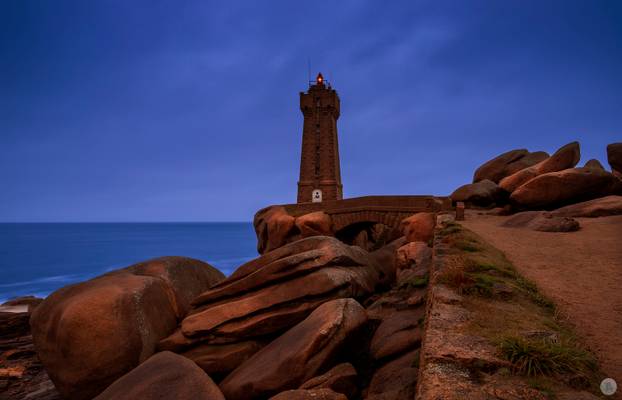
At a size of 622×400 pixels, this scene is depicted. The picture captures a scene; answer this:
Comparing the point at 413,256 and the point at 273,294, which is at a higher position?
the point at 413,256

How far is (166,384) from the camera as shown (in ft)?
19.7

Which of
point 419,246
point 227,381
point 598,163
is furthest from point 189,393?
point 598,163

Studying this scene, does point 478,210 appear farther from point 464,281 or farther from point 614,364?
point 614,364

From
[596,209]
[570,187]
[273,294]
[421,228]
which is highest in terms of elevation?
[570,187]

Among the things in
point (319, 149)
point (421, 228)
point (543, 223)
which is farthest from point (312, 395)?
point (319, 149)

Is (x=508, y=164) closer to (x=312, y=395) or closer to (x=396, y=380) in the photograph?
(x=396, y=380)

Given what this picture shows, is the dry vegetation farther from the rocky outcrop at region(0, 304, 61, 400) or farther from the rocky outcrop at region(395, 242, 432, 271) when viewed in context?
the rocky outcrop at region(0, 304, 61, 400)

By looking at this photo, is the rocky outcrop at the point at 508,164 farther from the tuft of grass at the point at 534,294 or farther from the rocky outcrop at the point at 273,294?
the tuft of grass at the point at 534,294

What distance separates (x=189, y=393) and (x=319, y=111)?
3920 centimetres

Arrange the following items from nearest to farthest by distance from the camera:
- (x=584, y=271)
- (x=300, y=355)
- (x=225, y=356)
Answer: (x=300, y=355)
(x=584, y=271)
(x=225, y=356)

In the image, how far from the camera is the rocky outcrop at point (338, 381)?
17.0 feet

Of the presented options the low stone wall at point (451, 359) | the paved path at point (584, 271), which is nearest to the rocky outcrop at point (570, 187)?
the paved path at point (584, 271)

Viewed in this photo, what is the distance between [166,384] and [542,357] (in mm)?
5815

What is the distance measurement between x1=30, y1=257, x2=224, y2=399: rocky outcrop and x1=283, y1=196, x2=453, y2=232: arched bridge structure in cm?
1436
